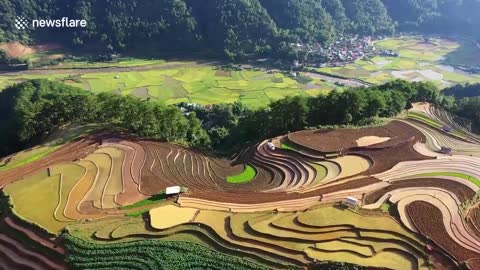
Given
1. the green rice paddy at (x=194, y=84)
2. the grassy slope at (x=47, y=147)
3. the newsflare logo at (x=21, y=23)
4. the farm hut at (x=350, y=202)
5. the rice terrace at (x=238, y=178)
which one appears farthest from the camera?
the newsflare logo at (x=21, y=23)

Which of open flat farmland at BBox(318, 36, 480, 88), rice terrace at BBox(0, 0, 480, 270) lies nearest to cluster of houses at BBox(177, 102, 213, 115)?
rice terrace at BBox(0, 0, 480, 270)

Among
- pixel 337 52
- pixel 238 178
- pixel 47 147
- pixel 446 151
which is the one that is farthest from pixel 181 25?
pixel 446 151

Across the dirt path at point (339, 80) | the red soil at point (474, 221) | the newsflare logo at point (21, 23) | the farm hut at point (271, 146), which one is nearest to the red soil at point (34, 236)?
the farm hut at point (271, 146)

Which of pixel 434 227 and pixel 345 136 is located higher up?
pixel 345 136

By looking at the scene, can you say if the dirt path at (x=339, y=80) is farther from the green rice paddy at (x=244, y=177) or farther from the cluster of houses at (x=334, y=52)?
the green rice paddy at (x=244, y=177)

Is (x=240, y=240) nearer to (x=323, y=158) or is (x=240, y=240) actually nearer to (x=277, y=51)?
(x=323, y=158)

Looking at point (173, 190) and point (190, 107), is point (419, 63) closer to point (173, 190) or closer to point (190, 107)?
point (190, 107)
